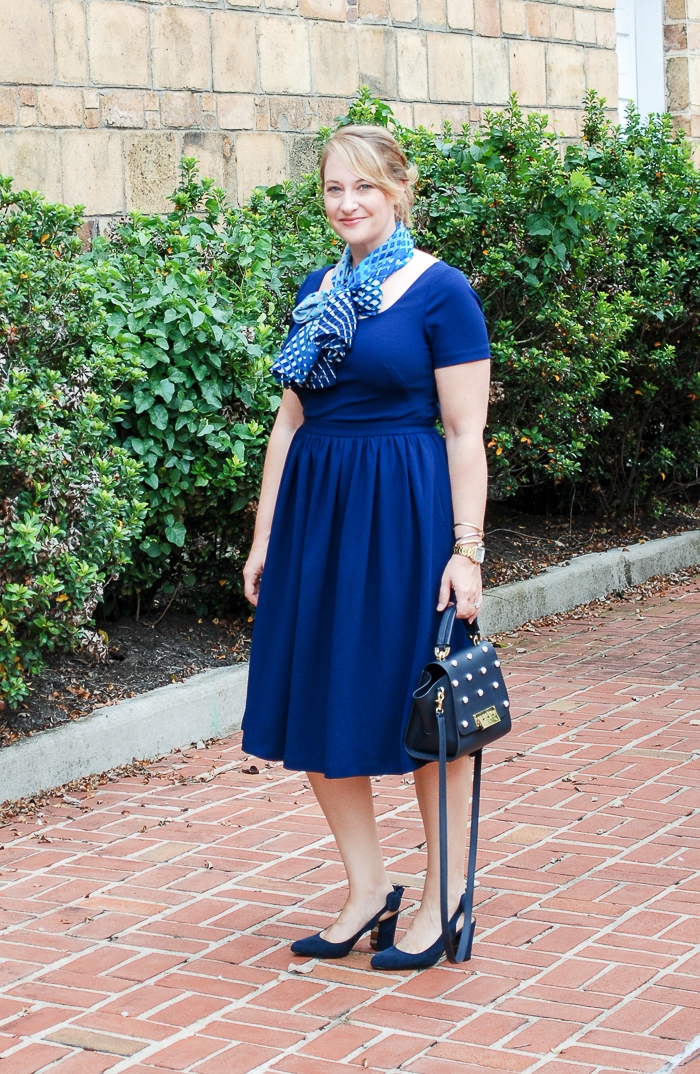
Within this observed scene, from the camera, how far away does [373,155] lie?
3.21m

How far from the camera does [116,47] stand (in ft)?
23.8

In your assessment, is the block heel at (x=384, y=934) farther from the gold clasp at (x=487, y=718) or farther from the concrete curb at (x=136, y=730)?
the concrete curb at (x=136, y=730)

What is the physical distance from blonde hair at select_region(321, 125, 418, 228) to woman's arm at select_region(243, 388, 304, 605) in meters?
0.57

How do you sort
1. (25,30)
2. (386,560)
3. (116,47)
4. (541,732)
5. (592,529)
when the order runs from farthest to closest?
(592,529)
(116,47)
(25,30)
(541,732)
(386,560)

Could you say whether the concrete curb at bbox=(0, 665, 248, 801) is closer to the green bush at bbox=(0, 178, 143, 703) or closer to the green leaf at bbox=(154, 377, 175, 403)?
the green bush at bbox=(0, 178, 143, 703)

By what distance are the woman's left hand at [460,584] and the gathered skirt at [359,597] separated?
3 cm

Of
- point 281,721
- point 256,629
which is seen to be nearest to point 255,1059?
point 281,721

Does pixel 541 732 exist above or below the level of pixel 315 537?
below

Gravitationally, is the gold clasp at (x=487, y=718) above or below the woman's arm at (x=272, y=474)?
below

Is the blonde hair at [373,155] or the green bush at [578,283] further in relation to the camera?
the green bush at [578,283]

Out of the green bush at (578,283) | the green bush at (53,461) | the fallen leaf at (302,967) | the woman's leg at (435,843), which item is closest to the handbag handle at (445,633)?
the woman's leg at (435,843)

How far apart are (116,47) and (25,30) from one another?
59 centimetres

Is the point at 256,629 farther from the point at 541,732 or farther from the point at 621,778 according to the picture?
the point at 541,732

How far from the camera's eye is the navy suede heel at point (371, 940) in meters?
3.44
